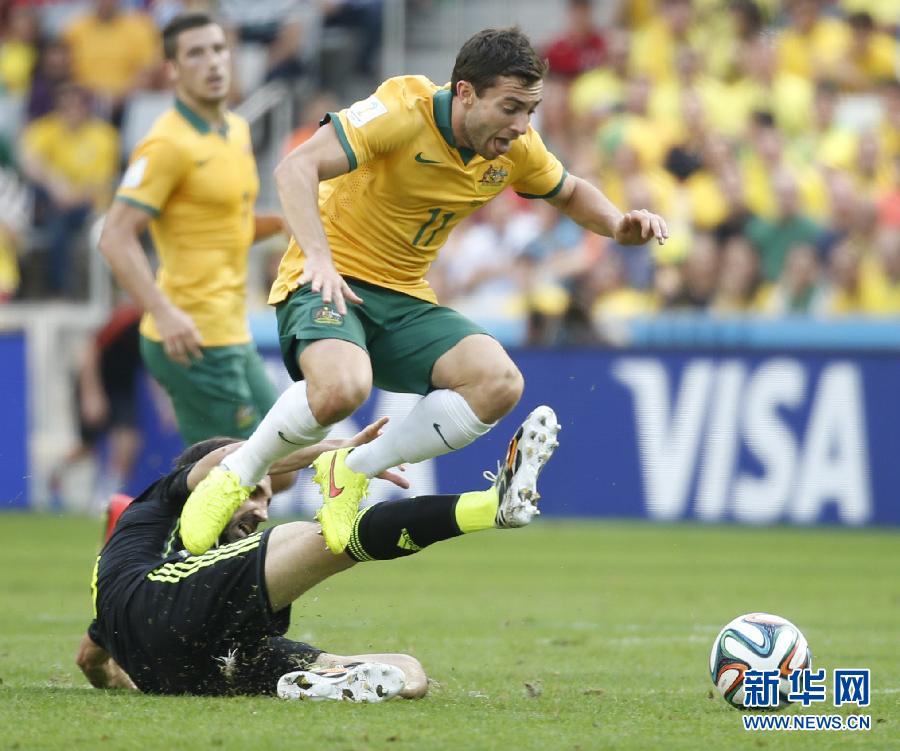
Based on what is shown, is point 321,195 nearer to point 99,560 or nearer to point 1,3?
point 99,560

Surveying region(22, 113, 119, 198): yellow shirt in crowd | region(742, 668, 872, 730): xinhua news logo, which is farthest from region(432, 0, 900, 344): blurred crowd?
region(742, 668, 872, 730): xinhua news logo

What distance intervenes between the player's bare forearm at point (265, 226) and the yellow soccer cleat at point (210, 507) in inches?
109

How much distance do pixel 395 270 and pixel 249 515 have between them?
1139mm

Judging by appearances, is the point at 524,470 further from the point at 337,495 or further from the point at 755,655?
the point at 755,655

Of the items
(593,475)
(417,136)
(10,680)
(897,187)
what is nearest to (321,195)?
(417,136)

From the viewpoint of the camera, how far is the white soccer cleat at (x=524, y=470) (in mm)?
5707

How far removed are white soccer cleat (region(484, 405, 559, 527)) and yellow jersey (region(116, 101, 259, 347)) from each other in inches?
116

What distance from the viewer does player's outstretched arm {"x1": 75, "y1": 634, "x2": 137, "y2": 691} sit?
20.0ft

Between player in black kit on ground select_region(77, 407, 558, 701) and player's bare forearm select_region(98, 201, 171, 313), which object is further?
player's bare forearm select_region(98, 201, 171, 313)

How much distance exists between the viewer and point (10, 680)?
639cm

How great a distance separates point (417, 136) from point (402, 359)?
0.88 metres

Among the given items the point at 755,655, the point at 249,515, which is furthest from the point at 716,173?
the point at 755,655

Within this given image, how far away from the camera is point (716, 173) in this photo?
49.6ft

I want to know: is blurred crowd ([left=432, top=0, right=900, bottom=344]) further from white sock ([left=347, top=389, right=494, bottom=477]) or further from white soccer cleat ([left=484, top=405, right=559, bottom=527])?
white soccer cleat ([left=484, top=405, right=559, bottom=527])
